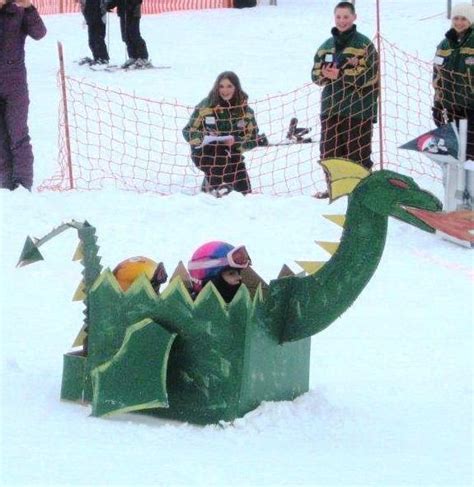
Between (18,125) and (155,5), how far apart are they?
12.6 metres

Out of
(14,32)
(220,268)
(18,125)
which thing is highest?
(14,32)

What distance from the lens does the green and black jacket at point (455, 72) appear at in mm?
9008

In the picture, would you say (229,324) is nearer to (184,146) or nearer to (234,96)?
(234,96)

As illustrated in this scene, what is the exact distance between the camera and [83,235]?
5281 mm

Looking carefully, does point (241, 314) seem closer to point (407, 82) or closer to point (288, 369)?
point (288, 369)

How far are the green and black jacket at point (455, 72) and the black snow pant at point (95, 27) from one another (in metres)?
6.90

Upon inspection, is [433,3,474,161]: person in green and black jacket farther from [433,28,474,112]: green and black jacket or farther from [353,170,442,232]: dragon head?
[353,170,442,232]: dragon head

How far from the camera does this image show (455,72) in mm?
9094

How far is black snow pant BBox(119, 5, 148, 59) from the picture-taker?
1506 centimetres

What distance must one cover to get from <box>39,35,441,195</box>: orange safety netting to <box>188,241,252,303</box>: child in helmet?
438 cm

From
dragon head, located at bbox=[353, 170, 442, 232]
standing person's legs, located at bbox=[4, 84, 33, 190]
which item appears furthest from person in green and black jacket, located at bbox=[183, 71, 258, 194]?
dragon head, located at bbox=[353, 170, 442, 232]

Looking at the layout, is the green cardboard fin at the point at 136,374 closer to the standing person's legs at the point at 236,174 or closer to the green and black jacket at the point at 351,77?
the standing person's legs at the point at 236,174

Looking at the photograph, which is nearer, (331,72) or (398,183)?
(398,183)

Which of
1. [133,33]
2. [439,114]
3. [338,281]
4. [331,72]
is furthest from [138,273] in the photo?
[133,33]
